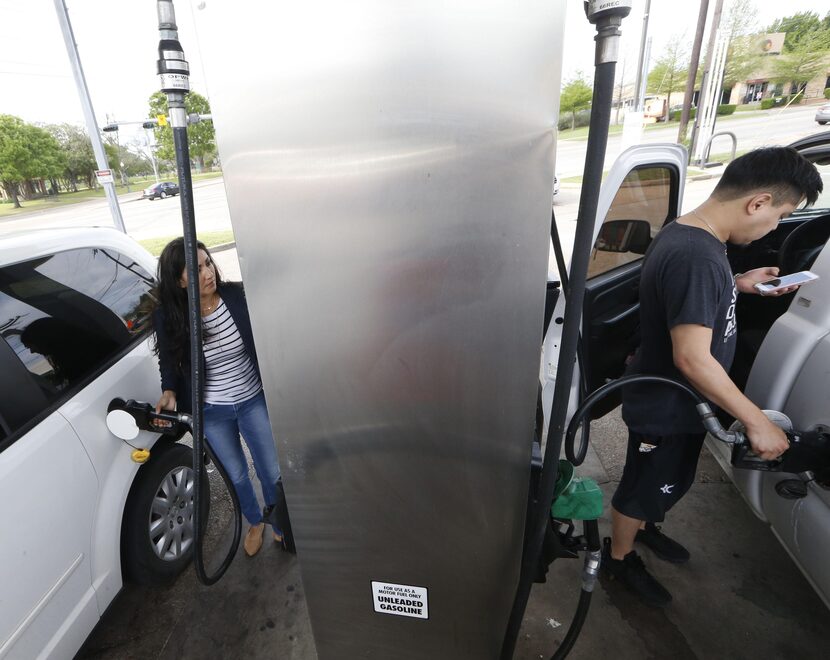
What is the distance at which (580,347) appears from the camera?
2.37 m

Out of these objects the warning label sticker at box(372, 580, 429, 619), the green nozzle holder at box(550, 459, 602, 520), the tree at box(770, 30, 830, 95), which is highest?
the tree at box(770, 30, 830, 95)

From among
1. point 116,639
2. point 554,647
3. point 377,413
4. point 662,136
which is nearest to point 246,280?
point 377,413

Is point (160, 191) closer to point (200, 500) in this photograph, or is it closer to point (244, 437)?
point (244, 437)

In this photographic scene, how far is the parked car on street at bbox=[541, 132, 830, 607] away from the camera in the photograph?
170cm

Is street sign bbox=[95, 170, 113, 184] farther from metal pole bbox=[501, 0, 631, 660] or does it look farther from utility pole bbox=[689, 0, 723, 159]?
utility pole bbox=[689, 0, 723, 159]

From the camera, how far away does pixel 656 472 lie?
194 centimetres

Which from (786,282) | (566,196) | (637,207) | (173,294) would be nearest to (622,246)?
(637,207)

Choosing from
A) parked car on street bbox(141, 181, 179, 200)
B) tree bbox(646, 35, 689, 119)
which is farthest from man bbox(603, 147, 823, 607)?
parked car on street bbox(141, 181, 179, 200)

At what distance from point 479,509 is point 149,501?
178 cm

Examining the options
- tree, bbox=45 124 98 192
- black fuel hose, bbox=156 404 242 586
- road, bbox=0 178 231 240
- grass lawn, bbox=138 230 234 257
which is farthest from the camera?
tree, bbox=45 124 98 192

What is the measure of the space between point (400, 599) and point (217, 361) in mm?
1313

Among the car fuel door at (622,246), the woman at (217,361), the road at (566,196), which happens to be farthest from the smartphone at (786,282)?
the road at (566,196)

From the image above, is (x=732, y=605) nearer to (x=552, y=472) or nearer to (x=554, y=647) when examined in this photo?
(x=554, y=647)

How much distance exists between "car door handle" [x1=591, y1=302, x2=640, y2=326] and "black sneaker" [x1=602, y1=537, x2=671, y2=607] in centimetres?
114
